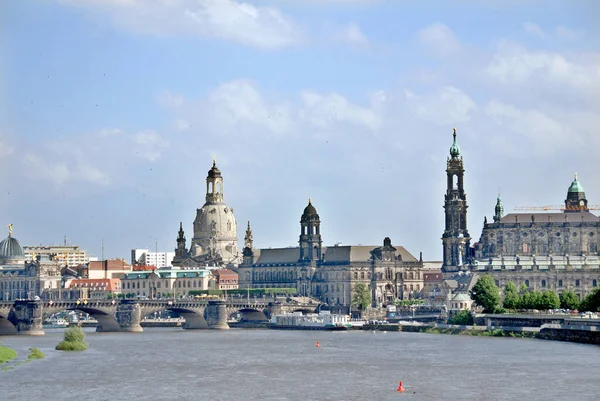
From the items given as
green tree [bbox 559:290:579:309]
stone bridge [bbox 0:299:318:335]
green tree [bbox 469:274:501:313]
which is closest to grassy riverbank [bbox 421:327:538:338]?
green tree [bbox 469:274:501:313]

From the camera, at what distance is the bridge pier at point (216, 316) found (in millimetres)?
198250

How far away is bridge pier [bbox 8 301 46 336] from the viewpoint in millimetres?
174125

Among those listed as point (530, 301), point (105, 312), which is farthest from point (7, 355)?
point (530, 301)

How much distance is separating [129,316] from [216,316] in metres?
14.8

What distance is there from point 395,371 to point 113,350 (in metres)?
37.4

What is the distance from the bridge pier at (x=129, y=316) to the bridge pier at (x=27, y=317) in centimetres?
1371

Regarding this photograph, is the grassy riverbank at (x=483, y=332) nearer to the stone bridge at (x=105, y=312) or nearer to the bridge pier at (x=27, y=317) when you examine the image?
the stone bridge at (x=105, y=312)

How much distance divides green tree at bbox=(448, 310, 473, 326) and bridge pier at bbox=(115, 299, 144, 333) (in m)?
39.4

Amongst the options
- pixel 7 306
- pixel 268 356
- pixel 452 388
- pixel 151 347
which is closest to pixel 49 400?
pixel 452 388

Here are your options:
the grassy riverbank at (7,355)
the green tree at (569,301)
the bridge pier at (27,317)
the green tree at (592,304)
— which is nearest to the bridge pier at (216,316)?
the bridge pier at (27,317)

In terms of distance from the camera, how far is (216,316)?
19900cm

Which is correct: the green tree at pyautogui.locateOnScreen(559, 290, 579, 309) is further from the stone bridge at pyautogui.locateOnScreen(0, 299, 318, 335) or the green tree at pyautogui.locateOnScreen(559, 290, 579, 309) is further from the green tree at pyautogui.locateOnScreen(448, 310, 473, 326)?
the stone bridge at pyautogui.locateOnScreen(0, 299, 318, 335)

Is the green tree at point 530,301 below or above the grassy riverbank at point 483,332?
above

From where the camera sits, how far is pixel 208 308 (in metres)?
200
